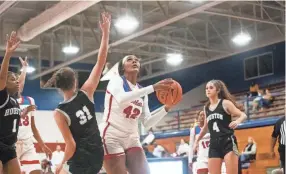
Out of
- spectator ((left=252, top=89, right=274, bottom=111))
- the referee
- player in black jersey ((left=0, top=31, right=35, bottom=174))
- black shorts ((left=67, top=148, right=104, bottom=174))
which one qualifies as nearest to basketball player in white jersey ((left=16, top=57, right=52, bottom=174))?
player in black jersey ((left=0, top=31, right=35, bottom=174))

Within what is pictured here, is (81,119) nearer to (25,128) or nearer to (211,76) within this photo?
(25,128)

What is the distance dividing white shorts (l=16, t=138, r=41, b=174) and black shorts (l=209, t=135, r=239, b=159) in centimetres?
248

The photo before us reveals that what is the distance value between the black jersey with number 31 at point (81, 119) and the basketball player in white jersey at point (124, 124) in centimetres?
79

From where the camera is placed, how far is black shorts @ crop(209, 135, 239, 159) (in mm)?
6957

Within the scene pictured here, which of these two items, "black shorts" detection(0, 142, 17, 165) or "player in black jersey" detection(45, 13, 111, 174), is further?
"black shorts" detection(0, 142, 17, 165)

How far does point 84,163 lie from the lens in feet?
13.7

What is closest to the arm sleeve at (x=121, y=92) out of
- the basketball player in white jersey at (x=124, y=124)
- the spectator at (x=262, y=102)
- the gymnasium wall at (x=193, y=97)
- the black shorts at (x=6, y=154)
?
the basketball player in white jersey at (x=124, y=124)

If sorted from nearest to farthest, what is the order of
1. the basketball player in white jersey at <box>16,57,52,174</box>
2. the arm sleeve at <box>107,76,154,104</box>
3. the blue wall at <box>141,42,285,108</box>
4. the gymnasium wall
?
the arm sleeve at <box>107,76,154,104</box> < the basketball player in white jersey at <box>16,57,52,174</box> < the blue wall at <box>141,42,285,108</box> < the gymnasium wall

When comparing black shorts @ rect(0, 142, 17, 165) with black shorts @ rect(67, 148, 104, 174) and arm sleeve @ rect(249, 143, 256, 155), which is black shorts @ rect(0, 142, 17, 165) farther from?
arm sleeve @ rect(249, 143, 256, 155)

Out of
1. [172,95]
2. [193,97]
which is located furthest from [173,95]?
[193,97]

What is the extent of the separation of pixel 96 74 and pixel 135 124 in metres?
1.18

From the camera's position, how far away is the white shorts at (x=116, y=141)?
507 cm

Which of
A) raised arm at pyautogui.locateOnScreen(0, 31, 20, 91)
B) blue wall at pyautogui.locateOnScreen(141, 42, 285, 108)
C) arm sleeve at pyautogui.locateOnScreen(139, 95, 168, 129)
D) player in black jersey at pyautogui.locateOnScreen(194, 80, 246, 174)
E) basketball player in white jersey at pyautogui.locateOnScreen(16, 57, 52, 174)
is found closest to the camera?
raised arm at pyautogui.locateOnScreen(0, 31, 20, 91)

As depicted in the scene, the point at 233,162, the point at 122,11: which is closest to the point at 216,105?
the point at 233,162
